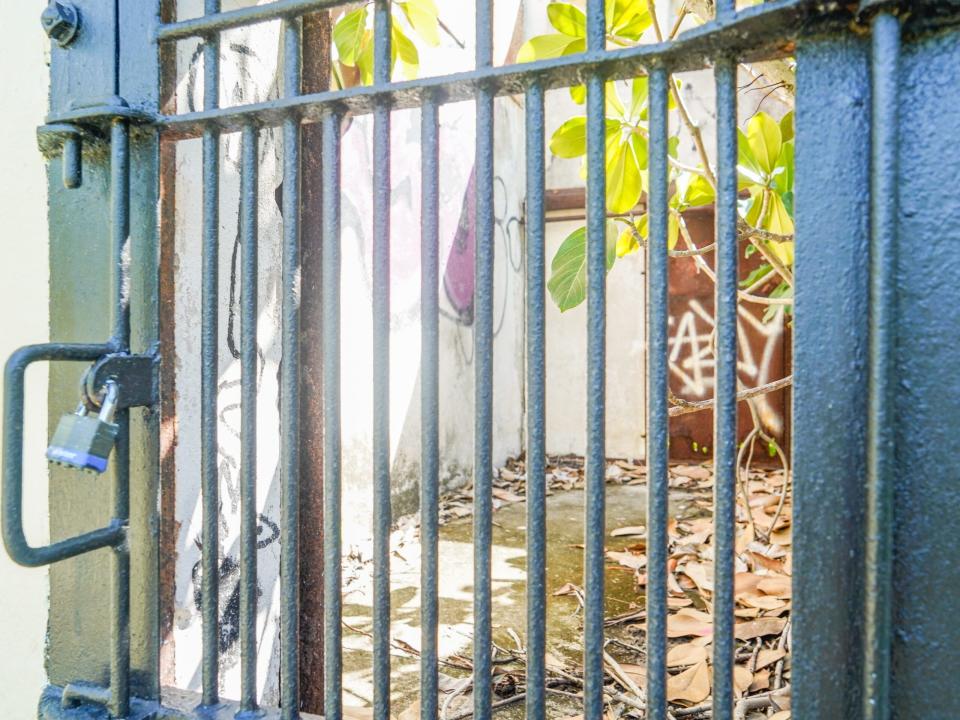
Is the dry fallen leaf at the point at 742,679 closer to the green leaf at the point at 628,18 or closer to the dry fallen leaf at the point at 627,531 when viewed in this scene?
the green leaf at the point at 628,18

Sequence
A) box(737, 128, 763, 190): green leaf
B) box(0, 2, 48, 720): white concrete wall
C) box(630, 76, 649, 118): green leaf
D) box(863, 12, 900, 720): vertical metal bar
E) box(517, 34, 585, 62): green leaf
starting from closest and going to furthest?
box(863, 12, 900, 720): vertical metal bar
box(0, 2, 48, 720): white concrete wall
box(517, 34, 585, 62): green leaf
box(630, 76, 649, 118): green leaf
box(737, 128, 763, 190): green leaf

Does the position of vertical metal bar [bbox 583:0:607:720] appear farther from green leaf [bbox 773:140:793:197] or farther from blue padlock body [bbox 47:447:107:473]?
green leaf [bbox 773:140:793:197]

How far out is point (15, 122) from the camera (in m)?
1.13

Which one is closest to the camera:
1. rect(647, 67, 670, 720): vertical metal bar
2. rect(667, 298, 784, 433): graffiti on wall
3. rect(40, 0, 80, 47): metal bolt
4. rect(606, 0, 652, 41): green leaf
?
rect(647, 67, 670, 720): vertical metal bar

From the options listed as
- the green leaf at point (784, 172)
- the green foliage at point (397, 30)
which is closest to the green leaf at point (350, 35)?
the green foliage at point (397, 30)

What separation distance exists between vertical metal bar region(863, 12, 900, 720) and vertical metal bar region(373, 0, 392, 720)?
0.55 meters

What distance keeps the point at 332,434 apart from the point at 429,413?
15 centimetres

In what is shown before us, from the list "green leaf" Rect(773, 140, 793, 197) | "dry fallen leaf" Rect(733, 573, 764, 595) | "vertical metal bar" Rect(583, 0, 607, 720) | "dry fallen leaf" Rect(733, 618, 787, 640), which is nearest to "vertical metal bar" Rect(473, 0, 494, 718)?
"vertical metal bar" Rect(583, 0, 607, 720)

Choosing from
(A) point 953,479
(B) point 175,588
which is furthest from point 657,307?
(B) point 175,588

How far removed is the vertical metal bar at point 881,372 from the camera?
62 cm

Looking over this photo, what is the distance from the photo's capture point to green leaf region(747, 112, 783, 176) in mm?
1562

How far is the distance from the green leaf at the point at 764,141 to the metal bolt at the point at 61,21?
1.39 m

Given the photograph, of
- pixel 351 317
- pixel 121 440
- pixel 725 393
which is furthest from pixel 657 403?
pixel 351 317

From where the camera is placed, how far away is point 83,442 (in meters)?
0.81
